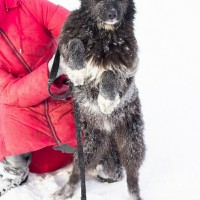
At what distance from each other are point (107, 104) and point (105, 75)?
0.72ft

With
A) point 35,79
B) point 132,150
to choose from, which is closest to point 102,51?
point 35,79

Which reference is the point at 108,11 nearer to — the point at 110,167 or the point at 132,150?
the point at 132,150

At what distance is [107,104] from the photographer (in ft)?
9.09

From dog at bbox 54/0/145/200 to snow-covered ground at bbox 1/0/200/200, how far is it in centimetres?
34

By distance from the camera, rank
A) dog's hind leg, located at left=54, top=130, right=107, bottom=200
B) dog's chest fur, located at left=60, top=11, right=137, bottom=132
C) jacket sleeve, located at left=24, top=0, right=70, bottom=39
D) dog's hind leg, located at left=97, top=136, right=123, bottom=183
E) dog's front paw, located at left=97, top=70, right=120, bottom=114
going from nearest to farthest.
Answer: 1. dog's front paw, located at left=97, top=70, right=120, bottom=114
2. dog's chest fur, located at left=60, top=11, right=137, bottom=132
3. dog's hind leg, located at left=54, top=130, right=107, bottom=200
4. jacket sleeve, located at left=24, top=0, right=70, bottom=39
5. dog's hind leg, located at left=97, top=136, right=123, bottom=183

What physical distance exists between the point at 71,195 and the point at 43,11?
59.7 inches

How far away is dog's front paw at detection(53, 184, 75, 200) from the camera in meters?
3.30

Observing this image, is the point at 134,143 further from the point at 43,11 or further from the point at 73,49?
the point at 43,11

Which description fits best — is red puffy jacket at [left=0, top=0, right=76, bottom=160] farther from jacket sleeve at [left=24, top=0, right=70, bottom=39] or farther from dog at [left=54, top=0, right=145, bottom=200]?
dog at [left=54, top=0, right=145, bottom=200]

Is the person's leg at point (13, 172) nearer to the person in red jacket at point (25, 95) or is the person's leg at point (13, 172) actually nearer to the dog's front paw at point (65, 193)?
the person in red jacket at point (25, 95)

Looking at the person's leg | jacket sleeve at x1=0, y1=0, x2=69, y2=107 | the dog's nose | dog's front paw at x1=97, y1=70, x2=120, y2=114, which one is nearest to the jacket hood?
jacket sleeve at x1=0, y1=0, x2=69, y2=107

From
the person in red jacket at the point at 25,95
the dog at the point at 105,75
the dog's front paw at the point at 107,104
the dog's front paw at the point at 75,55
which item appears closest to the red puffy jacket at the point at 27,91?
the person in red jacket at the point at 25,95

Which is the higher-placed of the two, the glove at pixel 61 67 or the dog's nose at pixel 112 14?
the dog's nose at pixel 112 14

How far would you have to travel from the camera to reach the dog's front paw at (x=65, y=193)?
330 cm
